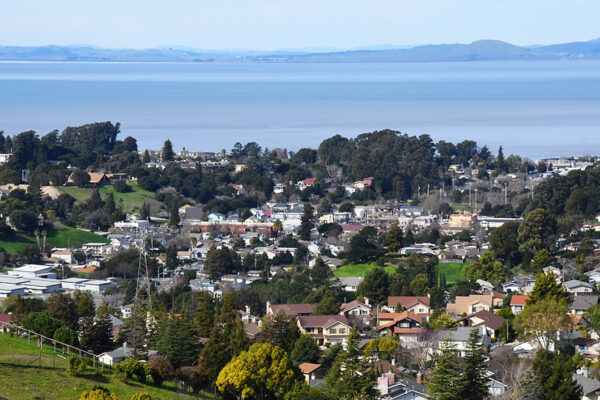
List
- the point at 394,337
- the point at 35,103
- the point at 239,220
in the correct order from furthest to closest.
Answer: the point at 35,103
the point at 239,220
the point at 394,337

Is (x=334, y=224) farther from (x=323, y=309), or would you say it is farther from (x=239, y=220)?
(x=323, y=309)

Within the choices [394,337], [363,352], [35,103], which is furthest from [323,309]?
[35,103]

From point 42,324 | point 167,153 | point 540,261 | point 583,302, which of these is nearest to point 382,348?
point 583,302

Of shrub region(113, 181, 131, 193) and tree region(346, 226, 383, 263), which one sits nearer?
tree region(346, 226, 383, 263)

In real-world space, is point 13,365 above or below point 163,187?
above

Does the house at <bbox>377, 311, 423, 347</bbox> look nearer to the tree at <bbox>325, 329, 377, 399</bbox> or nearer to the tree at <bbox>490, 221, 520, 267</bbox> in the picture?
the tree at <bbox>325, 329, 377, 399</bbox>

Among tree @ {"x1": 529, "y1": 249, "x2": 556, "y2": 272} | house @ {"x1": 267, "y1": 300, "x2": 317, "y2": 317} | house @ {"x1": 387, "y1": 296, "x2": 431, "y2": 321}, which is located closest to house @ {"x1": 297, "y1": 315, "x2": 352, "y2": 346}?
house @ {"x1": 267, "y1": 300, "x2": 317, "y2": 317}

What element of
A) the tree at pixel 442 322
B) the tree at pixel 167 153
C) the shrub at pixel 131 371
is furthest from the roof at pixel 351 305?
the tree at pixel 167 153

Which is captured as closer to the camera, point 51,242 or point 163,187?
point 51,242
